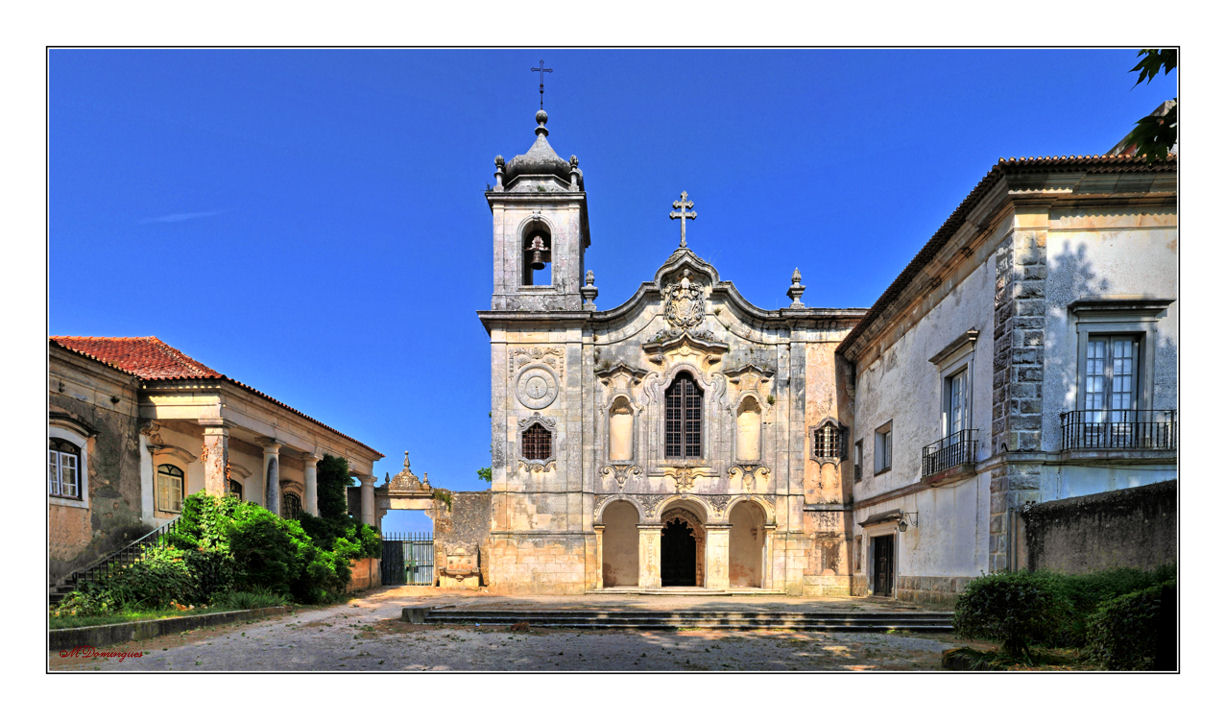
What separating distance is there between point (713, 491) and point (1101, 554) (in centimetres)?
1318

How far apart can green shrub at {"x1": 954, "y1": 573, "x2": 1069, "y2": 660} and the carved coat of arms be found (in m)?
15.0

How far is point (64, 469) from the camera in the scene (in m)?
15.3

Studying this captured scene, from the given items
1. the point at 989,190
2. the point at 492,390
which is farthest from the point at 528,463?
the point at 989,190

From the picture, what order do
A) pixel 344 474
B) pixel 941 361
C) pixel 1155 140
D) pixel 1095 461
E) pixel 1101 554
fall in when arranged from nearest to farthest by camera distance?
pixel 1155 140
pixel 1101 554
pixel 1095 461
pixel 941 361
pixel 344 474

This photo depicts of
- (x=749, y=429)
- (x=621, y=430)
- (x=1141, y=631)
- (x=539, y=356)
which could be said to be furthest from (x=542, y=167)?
(x=1141, y=631)

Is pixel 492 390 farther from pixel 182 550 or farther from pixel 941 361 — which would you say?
pixel 941 361

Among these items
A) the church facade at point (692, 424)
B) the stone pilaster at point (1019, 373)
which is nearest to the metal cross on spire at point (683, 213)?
the church facade at point (692, 424)

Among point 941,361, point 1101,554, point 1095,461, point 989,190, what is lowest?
point 1101,554

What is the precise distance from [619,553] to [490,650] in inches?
545

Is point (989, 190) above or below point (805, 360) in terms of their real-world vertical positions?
above

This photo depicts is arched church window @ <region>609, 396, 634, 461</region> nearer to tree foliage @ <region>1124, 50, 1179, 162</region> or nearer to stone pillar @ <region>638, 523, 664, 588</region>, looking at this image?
stone pillar @ <region>638, 523, 664, 588</region>

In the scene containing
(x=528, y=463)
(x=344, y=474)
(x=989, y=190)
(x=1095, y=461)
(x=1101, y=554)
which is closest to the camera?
(x=1101, y=554)

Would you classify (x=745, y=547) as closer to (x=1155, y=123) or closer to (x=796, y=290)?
(x=796, y=290)

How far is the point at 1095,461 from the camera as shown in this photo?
1252 cm
